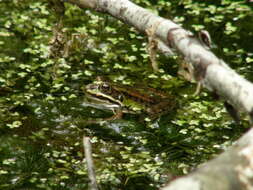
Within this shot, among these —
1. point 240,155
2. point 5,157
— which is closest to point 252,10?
point 5,157

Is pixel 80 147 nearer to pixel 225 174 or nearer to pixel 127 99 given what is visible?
pixel 127 99

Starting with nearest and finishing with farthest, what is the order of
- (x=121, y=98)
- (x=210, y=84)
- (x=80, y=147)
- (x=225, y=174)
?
(x=225, y=174)
(x=210, y=84)
(x=80, y=147)
(x=121, y=98)

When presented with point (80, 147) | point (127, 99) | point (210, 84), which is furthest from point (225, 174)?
point (127, 99)

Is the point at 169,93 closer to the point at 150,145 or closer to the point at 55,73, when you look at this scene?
the point at 150,145

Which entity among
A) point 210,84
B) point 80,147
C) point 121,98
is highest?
point 210,84

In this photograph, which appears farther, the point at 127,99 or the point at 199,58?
the point at 127,99

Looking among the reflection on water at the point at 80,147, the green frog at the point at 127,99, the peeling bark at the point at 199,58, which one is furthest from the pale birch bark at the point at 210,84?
the green frog at the point at 127,99

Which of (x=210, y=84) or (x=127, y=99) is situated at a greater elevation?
(x=210, y=84)

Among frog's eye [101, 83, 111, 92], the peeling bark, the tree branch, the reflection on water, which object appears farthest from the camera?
frog's eye [101, 83, 111, 92]

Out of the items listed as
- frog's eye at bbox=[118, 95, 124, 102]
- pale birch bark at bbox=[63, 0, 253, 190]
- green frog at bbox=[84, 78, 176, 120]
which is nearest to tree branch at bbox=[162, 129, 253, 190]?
pale birch bark at bbox=[63, 0, 253, 190]

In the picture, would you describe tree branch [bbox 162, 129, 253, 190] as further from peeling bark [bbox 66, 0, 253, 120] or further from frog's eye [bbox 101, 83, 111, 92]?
frog's eye [bbox 101, 83, 111, 92]
